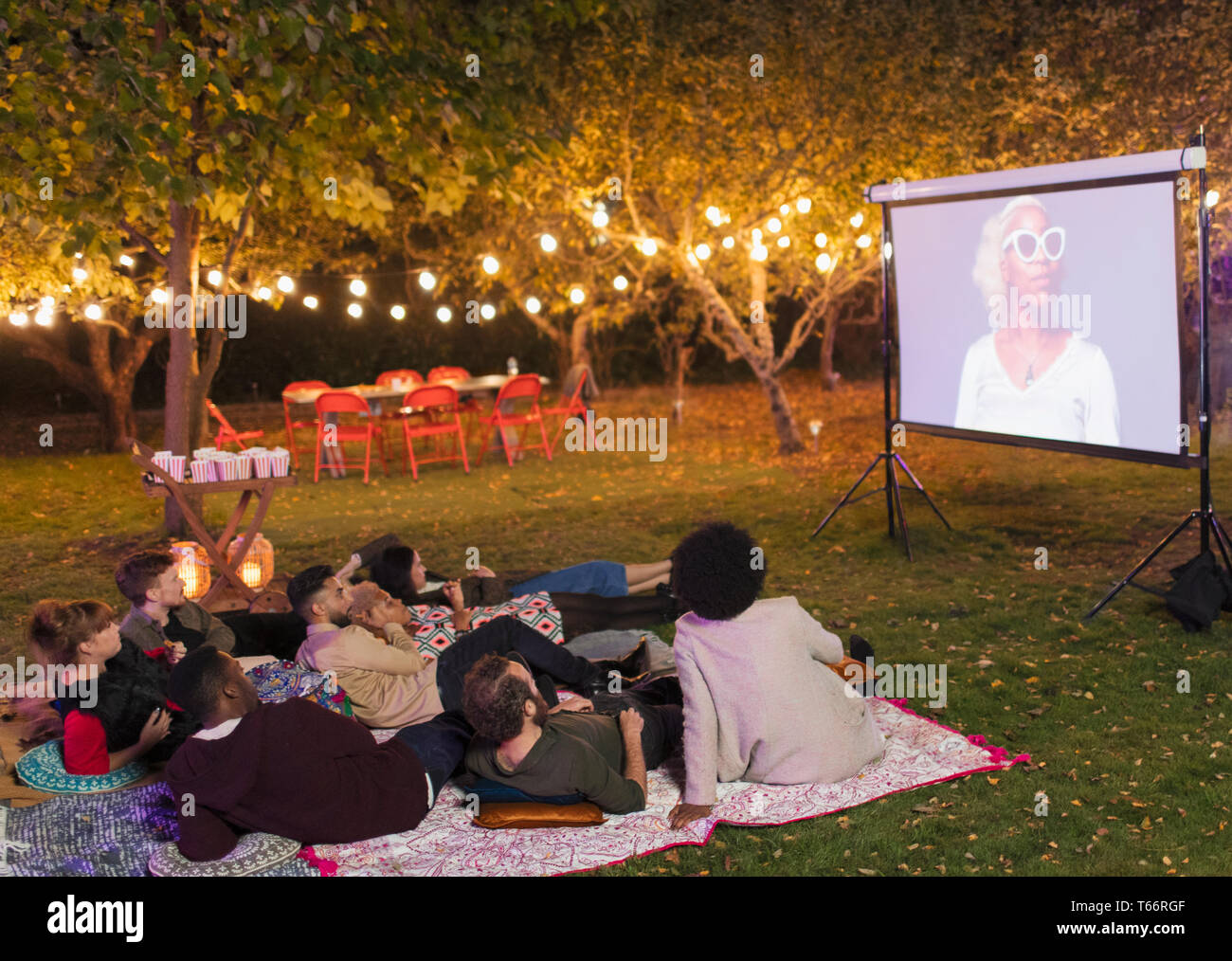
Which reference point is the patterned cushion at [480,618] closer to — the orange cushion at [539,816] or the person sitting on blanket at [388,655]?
the person sitting on blanket at [388,655]

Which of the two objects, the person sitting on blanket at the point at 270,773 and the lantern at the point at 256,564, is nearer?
the person sitting on blanket at the point at 270,773

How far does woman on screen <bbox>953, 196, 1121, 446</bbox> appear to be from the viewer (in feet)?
19.3

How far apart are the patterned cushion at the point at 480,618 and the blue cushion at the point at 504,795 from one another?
1.08m

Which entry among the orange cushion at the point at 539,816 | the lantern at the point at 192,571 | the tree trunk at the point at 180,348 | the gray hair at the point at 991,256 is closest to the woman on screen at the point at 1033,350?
the gray hair at the point at 991,256

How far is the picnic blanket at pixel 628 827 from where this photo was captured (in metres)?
3.54

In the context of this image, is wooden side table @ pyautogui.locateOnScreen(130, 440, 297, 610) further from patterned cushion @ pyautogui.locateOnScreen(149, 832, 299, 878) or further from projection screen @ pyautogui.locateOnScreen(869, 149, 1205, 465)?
projection screen @ pyautogui.locateOnScreen(869, 149, 1205, 465)

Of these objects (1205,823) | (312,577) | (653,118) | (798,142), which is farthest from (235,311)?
(1205,823)

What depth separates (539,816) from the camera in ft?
12.2

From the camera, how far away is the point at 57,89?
6816 mm

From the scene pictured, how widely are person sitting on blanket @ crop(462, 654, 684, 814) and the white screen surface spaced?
125 inches

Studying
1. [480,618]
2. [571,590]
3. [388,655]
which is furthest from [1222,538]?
[388,655]

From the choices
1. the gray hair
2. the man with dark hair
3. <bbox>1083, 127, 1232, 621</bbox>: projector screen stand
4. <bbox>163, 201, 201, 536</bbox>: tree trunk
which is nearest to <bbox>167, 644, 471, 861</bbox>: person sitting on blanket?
the man with dark hair
